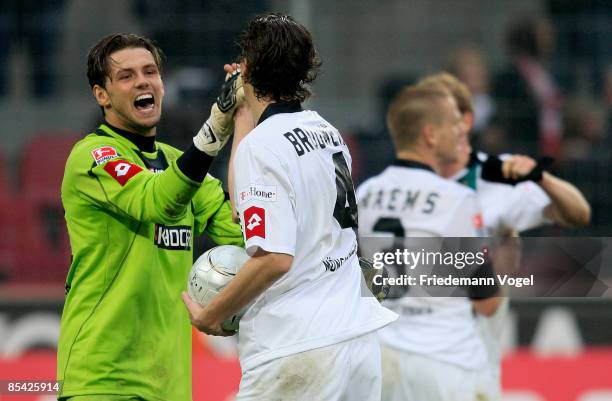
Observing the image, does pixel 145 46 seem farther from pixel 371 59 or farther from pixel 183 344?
pixel 371 59

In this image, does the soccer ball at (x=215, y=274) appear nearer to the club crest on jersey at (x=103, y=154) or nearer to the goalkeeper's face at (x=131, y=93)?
the club crest on jersey at (x=103, y=154)

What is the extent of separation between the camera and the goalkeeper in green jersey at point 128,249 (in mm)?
4059

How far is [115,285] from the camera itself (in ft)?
13.8

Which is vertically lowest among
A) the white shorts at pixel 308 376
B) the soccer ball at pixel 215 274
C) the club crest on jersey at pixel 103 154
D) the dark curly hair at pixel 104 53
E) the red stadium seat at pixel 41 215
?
the red stadium seat at pixel 41 215

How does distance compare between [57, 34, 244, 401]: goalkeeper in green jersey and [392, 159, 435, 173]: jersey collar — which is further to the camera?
[392, 159, 435, 173]: jersey collar

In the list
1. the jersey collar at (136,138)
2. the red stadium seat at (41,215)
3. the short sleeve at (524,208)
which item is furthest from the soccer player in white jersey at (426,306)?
the red stadium seat at (41,215)

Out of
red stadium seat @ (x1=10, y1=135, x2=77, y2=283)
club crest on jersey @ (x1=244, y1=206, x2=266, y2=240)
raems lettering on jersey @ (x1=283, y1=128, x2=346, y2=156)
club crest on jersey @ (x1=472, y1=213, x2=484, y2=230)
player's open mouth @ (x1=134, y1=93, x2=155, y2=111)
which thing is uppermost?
player's open mouth @ (x1=134, y1=93, x2=155, y2=111)

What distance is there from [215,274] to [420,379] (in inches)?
72.7

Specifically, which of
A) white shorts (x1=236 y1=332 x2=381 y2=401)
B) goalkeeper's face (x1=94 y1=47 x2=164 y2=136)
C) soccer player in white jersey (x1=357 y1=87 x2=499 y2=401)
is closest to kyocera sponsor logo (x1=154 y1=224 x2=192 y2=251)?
goalkeeper's face (x1=94 y1=47 x2=164 y2=136)

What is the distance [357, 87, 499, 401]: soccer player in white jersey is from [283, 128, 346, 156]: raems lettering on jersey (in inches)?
63.6

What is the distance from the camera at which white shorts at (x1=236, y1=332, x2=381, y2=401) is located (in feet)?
12.3

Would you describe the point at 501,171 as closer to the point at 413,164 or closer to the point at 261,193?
the point at 413,164

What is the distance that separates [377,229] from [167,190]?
1.82 metres

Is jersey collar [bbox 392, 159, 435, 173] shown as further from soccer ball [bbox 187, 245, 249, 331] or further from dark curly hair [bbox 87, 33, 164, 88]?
soccer ball [bbox 187, 245, 249, 331]
